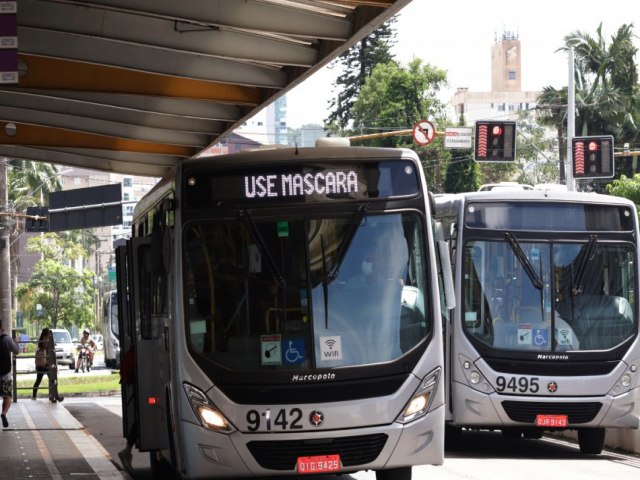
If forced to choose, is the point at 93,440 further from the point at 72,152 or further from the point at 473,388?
the point at 72,152

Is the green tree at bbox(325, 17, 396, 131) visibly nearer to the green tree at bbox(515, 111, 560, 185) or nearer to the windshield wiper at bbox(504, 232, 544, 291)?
the green tree at bbox(515, 111, 560, 185)

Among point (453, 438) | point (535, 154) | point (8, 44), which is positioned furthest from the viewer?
point (535, 154)

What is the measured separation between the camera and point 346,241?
→ 432 inches

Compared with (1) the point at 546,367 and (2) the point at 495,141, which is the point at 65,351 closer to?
(2) the point at 495,141

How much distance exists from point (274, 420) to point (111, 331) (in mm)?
46032

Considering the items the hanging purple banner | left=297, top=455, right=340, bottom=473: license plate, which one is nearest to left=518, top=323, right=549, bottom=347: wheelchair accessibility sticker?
left=297, top=455, right=340, bottom=473: license plate

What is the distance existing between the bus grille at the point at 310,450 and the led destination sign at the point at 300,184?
200 centimetres

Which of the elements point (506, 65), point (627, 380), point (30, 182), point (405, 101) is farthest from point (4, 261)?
point (506, 65)

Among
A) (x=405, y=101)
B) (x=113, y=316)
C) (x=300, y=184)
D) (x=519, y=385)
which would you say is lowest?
(x=113, y=316)

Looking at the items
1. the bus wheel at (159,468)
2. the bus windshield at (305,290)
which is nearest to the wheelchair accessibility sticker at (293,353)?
the bus windshield at (305,290)

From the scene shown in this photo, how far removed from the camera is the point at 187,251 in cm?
1100

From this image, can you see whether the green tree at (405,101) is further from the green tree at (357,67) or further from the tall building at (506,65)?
the tall building at (506,65)

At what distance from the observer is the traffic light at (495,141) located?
32406mm

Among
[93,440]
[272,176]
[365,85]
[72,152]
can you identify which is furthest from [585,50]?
[272,176]
